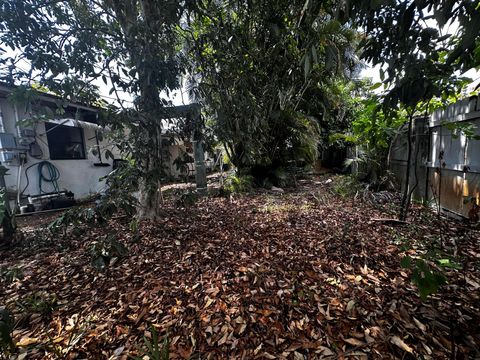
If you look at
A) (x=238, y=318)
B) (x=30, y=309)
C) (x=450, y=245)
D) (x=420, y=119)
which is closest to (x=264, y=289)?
(x=238, y=318)

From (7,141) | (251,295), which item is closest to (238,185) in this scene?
(251,295)

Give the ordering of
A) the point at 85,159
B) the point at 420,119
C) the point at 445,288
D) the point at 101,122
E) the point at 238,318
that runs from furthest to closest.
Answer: the point at 85,159
the point at 420,119
the point at 101,122
the point at 445,288
the point at 238,318

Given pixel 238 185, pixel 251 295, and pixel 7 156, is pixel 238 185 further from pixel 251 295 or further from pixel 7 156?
pixel 7 156

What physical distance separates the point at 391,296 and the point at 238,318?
1.17 m

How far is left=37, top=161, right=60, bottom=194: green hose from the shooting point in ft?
17.6

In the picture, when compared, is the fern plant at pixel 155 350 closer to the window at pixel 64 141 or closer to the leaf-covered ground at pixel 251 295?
the leaf-covered ground at pixel 251 295

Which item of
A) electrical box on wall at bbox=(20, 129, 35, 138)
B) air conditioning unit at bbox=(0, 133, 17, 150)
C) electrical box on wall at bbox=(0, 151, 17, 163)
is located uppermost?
electrical box on wall at bbox=(20, 129, 35, 138)

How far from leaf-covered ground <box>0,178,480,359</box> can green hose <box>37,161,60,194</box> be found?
10.1 feet

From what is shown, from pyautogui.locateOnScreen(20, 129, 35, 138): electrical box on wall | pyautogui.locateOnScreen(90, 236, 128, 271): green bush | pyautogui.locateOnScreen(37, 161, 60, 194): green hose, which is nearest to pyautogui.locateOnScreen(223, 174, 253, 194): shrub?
pyautogui.locateOnScreen(90, 236, 128, 271): green bush

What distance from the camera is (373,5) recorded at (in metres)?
0.95

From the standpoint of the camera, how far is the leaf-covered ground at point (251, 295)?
1.41 metres

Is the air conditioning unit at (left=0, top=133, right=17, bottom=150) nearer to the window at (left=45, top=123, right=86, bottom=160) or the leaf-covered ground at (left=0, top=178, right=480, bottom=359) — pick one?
the window at (left=45, top=123, right=86, bottom=160)

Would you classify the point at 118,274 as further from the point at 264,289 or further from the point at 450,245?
the point at 450,245

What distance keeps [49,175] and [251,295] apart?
20.2 ft
